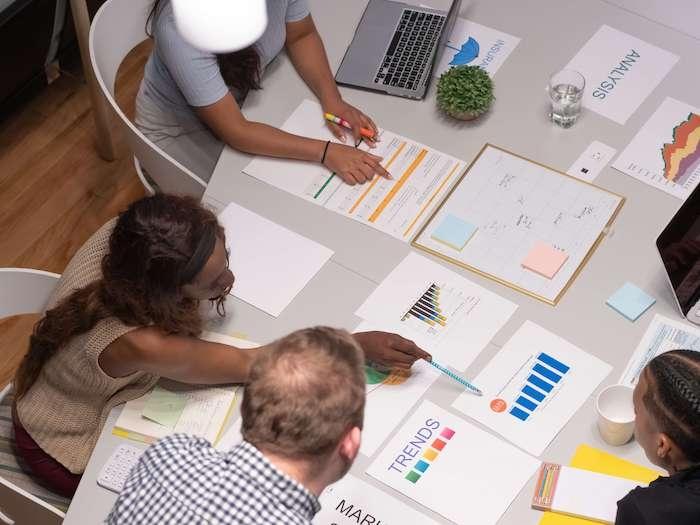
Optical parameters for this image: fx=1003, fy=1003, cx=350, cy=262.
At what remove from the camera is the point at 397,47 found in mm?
2762

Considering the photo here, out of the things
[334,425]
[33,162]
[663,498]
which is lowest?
[33,162]

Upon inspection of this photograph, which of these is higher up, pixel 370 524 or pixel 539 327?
pixel 539 327

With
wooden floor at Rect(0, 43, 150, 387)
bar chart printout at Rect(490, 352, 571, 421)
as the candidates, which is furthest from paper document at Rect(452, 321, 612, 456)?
wooden floor at Rect(0, 43, 150, 387)

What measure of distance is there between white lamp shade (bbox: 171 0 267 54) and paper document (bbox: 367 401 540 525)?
3.17ft

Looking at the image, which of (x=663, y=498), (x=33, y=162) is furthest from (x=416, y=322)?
(x=33, y=162)

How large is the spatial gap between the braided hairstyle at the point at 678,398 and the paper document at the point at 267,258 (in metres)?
0.84

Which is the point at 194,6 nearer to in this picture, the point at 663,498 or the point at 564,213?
the point at 663,498

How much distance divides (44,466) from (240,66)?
111 cm

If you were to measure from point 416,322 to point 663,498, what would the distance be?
2.25 ft

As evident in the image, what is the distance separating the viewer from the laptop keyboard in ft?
8.84

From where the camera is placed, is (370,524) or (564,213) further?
(564,213)

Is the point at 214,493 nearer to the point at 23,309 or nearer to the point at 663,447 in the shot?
the point at 663,447

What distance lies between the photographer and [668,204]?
2.42 meters

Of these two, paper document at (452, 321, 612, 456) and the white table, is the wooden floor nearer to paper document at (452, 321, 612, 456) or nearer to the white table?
the white table
